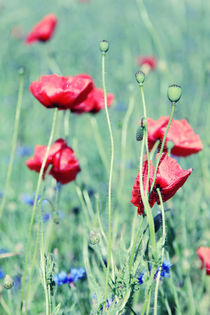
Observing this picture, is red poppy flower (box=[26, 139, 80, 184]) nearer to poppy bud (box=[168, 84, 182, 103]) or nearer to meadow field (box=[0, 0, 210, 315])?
meadow field (box=[0, 0, 210, 315])

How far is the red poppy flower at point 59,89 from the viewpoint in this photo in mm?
846

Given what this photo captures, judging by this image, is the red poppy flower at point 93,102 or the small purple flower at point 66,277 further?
the red poppy flower at point 93,102

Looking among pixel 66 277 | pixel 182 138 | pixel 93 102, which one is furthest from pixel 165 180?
pixel 93 102

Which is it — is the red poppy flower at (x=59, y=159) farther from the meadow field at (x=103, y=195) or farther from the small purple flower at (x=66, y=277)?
the small purple flower at (x=66, y=277)

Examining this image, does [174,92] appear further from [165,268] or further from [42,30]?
[42,30]

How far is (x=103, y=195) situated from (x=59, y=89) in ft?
1.67

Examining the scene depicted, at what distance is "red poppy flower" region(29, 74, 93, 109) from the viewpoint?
0.85 metres

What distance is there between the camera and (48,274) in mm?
732

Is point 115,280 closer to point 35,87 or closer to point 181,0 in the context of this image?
point 35,87

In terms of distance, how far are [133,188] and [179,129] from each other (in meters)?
0.28

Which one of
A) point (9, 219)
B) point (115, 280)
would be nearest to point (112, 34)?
point (9, 219)

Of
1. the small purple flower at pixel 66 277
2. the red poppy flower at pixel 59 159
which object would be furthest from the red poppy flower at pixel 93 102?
the small purple flower at pixel 66 277

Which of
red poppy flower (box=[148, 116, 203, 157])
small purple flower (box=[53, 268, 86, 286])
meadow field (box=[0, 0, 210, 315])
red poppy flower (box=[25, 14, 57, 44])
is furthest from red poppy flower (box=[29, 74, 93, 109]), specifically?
red poppy flower (box=[25, 14, 57, 44])

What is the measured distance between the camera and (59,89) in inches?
33.3
